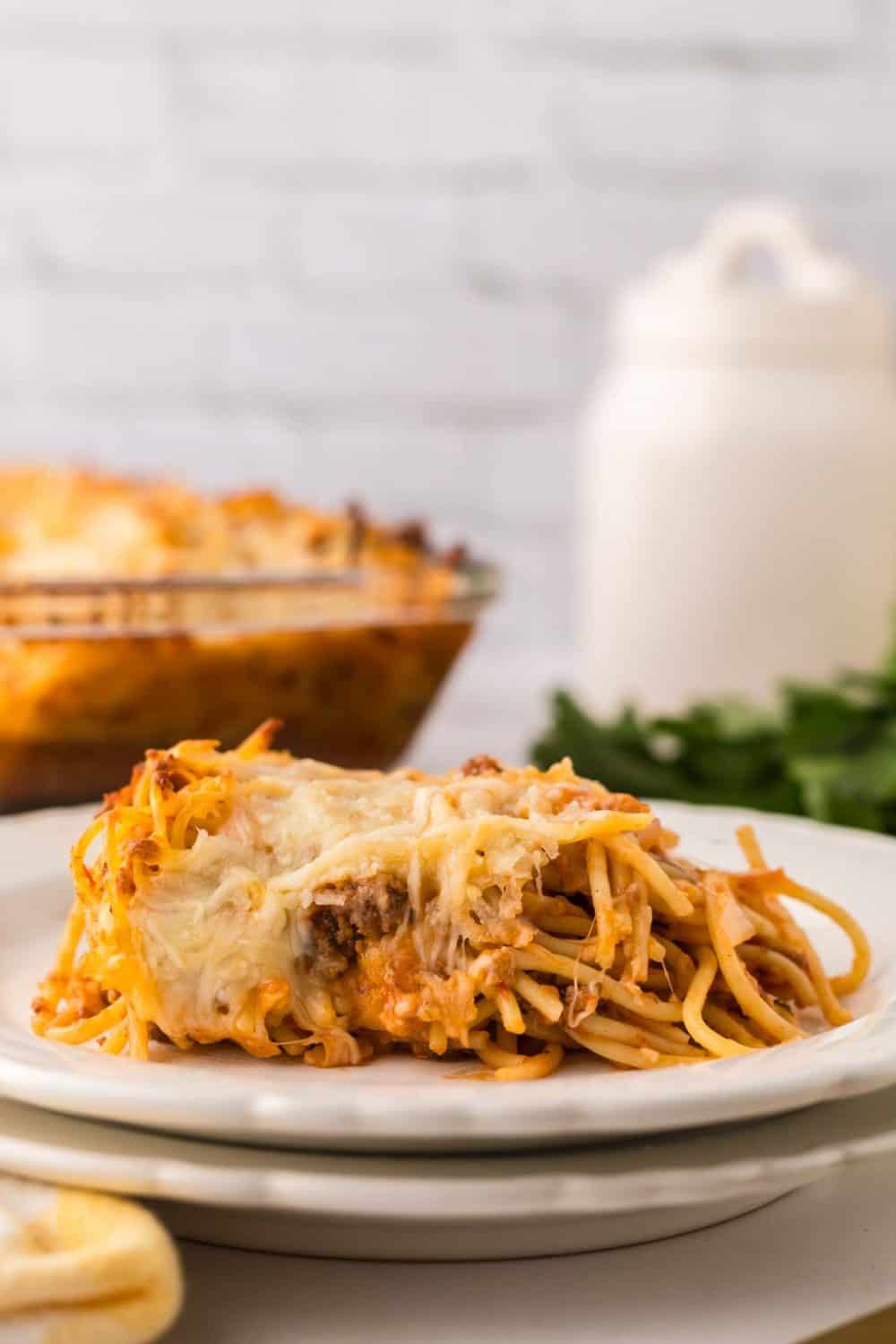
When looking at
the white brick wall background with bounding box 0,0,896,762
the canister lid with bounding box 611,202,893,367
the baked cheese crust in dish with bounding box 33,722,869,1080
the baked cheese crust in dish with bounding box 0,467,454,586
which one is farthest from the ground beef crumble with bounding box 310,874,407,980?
the white brick wall background with bounding box 0,0,896,762

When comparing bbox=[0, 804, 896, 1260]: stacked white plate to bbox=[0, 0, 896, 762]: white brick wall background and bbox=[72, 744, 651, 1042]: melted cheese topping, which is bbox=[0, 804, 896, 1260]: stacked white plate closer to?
bbox=[72, 744, 651, 1042]: melted cheese topping

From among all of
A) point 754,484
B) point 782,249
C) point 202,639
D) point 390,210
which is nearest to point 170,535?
point 202,639

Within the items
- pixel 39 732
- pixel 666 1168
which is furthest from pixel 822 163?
pixel 666 1168

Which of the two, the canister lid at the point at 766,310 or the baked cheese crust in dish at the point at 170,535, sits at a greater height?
the canister lid at the point at 766,310

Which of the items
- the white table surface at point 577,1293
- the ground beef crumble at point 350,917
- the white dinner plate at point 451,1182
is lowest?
the white table surface at point 577,1293

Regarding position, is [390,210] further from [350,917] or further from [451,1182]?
[451,1182]

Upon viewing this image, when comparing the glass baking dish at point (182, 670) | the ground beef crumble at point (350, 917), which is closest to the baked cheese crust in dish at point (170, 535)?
the glass baking dish at point (182, 670)

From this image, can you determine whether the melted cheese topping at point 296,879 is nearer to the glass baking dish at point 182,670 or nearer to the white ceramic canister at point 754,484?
the glass baking dish at point 182,670

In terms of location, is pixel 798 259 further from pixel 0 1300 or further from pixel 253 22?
pixel 0 1300

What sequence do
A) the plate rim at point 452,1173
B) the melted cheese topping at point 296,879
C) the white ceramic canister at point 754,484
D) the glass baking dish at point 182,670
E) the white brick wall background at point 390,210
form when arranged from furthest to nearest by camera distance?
the white brick wall background at point 390,210, the white ceramic canister at point 754,484, the glass baking dish at point 182,670, the melted cheese topping at point 296,879, the plate rim at point 452,1173
